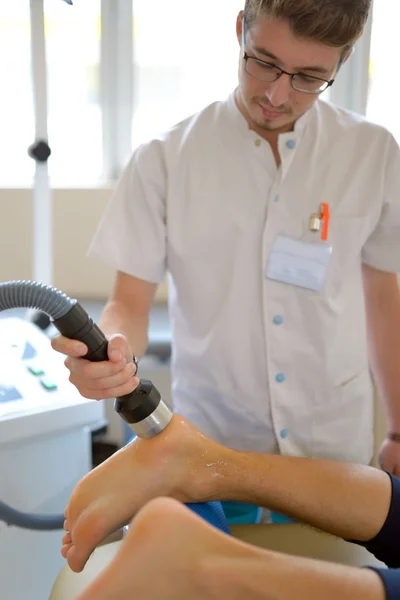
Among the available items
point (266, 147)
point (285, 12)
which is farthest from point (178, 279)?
point (285, 12)

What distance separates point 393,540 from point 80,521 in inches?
19.8

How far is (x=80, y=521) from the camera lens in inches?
38.3

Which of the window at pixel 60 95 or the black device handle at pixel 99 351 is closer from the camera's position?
the black device handle at pixel 99 351

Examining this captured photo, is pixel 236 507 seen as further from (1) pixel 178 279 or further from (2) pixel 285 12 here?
(2) pixel 285 12

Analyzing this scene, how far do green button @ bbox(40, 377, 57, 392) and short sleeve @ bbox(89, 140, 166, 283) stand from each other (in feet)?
0.88

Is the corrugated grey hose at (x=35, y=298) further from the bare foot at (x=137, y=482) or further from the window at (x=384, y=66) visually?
the window at (x=384, y=66)

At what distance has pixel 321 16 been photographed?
1.01 metres

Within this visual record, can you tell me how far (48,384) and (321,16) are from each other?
0.82m

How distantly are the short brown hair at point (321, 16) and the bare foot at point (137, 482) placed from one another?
689 millimetres

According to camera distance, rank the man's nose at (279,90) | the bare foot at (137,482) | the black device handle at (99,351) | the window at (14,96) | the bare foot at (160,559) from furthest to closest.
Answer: the window at (14,96), the man's nose at (279,90), the bare foot at (137,482), the black device handle at (99,351), the bare foot at (160,559)

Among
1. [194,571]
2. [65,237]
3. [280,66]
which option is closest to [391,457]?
[194,571]

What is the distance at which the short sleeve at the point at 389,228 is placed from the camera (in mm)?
1282

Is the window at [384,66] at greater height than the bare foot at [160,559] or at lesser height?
greater

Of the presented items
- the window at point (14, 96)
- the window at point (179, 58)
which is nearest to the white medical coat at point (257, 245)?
the window at point (14, 96)
